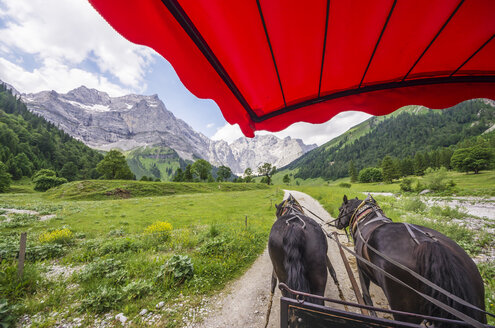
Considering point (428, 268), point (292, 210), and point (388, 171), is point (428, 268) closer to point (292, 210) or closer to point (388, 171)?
point (292, 210)

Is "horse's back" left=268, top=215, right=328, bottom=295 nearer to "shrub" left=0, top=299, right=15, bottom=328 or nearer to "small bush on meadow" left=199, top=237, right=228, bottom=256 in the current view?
"small bush on meadow" left=199, top=237, right=228, bottom=256

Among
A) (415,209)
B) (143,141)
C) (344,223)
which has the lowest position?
(415,209)

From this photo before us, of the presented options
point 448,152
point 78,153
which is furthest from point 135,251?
point 78,153

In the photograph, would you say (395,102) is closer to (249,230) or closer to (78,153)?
(249,230)

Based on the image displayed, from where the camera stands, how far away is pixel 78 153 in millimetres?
80812

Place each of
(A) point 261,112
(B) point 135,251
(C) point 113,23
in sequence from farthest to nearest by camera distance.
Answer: (B) point 135,251
(A) point 261,112
(C) point 113,23

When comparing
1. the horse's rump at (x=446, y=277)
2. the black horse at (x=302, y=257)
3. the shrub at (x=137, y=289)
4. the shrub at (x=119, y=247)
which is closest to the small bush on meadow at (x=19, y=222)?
the shrub at (x=119, y=247)

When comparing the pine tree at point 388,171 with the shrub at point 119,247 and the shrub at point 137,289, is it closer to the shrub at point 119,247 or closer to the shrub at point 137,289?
the shrub at point 119,247

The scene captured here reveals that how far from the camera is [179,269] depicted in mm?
4789

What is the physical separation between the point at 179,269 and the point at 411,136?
160736 mm

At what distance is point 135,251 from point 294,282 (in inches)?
274

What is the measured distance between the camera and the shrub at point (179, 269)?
4645 millimetres

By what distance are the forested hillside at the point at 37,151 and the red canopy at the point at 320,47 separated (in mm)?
80530

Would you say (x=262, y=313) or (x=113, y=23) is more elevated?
(x=113, y=23)
